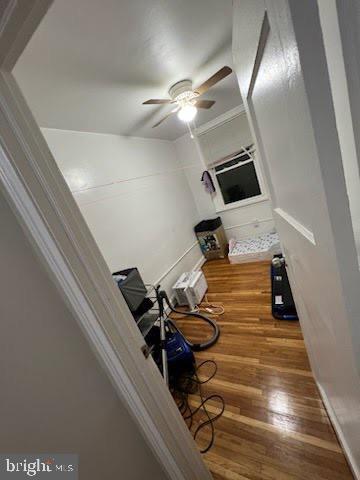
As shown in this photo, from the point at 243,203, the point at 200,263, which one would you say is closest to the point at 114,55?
the point at 243,203

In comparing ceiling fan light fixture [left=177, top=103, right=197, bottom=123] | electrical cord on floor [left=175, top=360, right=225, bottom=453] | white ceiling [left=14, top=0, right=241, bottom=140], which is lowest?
electrical cord on floor [left=175, top=360, right=225, bottom=453]

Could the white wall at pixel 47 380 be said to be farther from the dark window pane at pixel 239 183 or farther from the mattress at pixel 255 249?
the dark window pane at pixel 239 183

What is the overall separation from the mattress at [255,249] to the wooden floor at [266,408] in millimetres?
1126

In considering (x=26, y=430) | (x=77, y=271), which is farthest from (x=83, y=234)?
(x=26, y=430)

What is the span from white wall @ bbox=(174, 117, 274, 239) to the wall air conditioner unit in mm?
1578

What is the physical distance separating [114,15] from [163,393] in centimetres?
193

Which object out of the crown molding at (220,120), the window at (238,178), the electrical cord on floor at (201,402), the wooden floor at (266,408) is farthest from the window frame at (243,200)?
the electrical cord on floor at (201,402)

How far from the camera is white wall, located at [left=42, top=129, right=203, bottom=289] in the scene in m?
2.21

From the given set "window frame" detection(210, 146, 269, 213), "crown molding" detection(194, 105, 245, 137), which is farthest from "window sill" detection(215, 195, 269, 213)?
"crown molding" detection(194, 105, 245, 137)

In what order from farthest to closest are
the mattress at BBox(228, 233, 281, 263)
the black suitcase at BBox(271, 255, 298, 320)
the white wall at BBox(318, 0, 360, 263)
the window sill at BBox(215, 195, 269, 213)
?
the window sill at BBox(215, 195, 269, 213), the mattress at BBox(228, 233, 281, 263), the black suitcase at BBox(271, 255, 298, 320), the white wall at BBox(318, 0, 360, 263)

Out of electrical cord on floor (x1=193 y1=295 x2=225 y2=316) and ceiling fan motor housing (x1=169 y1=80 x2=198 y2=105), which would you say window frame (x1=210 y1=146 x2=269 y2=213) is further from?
electrical cord on floor (x1=193 y1=295 x2=225 y2=316)

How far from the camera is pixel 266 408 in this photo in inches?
57.6

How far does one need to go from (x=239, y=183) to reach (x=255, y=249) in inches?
51.3

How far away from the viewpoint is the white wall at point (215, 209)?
3.92 m
